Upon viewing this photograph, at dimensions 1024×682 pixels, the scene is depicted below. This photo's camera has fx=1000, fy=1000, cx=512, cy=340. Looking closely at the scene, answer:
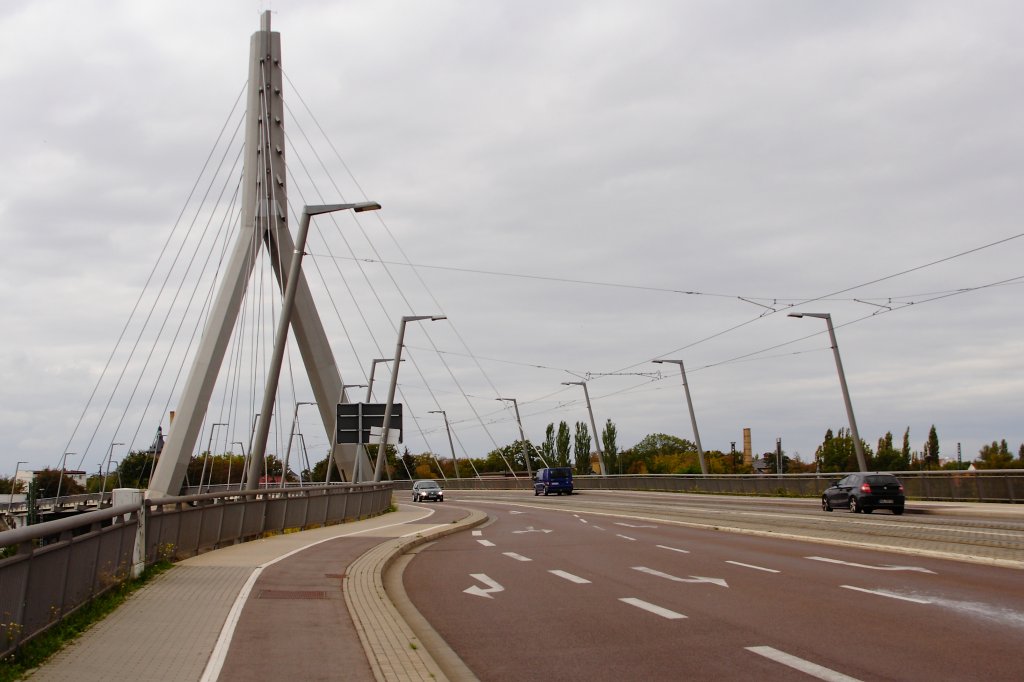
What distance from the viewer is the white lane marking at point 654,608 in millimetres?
10391

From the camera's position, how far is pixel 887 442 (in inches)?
4715

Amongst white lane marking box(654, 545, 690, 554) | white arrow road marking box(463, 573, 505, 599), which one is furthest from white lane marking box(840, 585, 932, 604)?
white lane marking box(654, 545, 690, 554)

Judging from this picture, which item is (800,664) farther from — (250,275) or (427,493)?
(427,493)

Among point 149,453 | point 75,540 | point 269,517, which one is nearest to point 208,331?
point 269,517

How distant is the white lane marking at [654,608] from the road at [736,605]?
0.02 m

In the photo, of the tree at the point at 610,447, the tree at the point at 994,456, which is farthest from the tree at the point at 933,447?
the tree at the point at 610,447

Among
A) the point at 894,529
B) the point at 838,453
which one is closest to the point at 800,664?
the point at 894,529

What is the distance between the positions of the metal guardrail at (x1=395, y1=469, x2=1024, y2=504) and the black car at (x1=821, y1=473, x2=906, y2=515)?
4669mm

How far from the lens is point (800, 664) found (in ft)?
25.5

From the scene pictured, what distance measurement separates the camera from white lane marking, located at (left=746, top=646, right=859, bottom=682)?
724 centimetres

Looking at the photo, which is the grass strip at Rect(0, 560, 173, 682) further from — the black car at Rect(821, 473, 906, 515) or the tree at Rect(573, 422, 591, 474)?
the tree at Rect(573, 422, 591, 474)

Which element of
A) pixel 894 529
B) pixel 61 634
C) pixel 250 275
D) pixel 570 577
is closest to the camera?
pixel 61 634

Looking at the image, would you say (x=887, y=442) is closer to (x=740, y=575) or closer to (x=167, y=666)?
(x=740, y=575)

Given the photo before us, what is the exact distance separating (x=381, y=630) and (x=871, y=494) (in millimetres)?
26228
